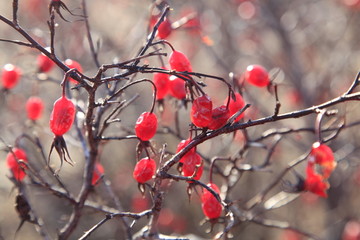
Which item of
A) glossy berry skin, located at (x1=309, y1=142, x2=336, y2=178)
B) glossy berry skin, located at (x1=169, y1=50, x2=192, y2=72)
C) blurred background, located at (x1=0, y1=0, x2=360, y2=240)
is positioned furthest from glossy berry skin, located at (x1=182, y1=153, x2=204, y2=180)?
blurred background, located at (x1=0, y1=0, x2=360, y2=240)

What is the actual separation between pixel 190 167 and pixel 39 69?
138cm

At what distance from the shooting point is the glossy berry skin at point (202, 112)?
5.06ft

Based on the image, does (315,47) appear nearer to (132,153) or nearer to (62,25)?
(132,153)

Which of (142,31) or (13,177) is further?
(142,31)

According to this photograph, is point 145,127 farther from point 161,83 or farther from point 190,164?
point 161,83

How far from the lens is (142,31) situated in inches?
167

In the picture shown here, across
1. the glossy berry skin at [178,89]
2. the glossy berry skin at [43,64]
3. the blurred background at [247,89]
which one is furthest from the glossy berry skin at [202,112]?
the blurred background at [247,89]

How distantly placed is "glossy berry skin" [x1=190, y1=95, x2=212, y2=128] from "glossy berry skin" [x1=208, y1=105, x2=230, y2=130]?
0.02m

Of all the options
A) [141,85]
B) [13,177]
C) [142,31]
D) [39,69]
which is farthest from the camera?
[141,85]

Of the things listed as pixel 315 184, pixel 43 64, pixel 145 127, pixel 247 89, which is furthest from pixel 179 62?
pixel 247 89

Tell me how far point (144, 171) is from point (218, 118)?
1.18 ft

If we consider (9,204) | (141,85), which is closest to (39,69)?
(9,204)

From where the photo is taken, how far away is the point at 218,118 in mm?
1566

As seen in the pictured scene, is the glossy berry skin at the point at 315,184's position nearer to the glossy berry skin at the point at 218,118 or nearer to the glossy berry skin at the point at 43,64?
the glossy berry skin at the point at 218,118
